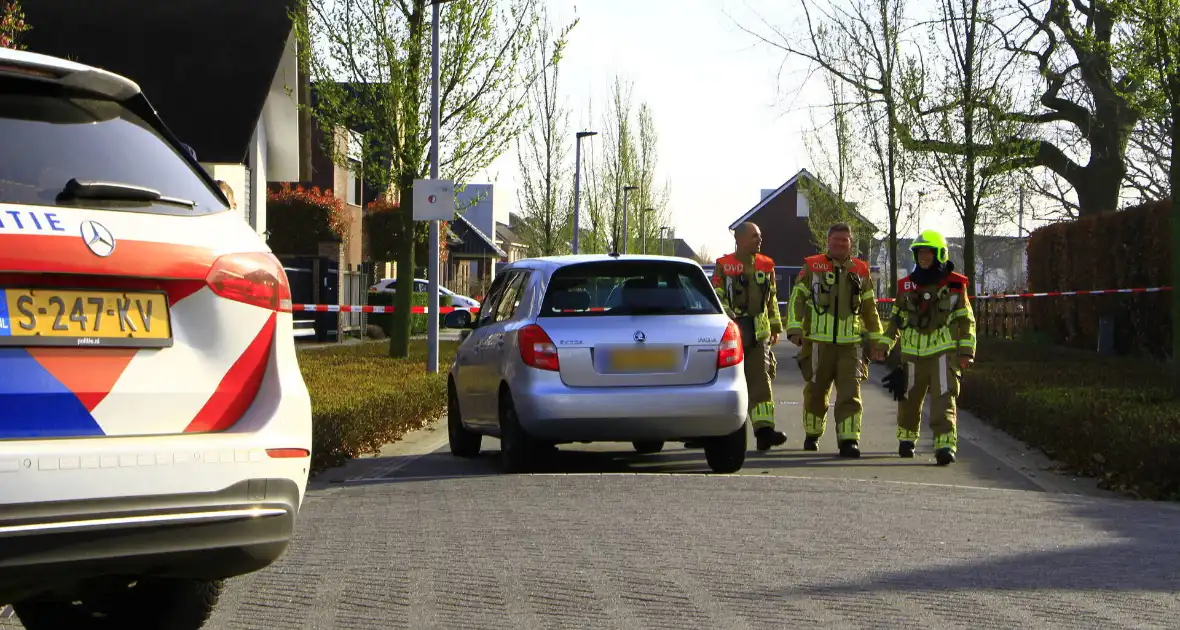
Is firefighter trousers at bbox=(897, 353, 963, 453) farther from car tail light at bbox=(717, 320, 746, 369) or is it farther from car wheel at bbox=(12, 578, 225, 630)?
car wheel at bbox=(12, 578, 225, 630)

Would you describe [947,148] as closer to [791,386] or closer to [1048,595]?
[791,386]

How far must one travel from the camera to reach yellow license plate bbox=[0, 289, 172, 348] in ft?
12.8

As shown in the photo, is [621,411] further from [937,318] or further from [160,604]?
[160,604]

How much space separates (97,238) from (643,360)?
6416 millimetres

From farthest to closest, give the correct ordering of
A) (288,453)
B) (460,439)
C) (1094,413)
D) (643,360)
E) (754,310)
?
(754,310), (1094,413), (460,439), (643,360), (288,453)

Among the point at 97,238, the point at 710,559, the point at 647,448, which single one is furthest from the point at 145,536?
the point at 647,448

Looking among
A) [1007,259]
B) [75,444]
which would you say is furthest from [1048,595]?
[1007,259]

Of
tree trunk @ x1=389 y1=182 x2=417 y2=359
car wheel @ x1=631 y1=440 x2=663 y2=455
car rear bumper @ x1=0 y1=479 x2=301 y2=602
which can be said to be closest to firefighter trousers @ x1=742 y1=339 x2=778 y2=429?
car wheel @ x1=631 y1=440 x2=663 y2=455

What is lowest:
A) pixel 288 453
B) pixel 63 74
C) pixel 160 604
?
pixel 160 604

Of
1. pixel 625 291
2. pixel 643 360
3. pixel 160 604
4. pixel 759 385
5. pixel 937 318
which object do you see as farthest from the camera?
pixel 759 385

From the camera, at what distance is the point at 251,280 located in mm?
4406

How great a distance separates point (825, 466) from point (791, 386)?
9834 mm

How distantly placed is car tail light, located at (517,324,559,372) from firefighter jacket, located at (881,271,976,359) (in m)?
3.52

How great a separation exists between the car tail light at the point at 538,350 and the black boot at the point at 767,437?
333 cm
